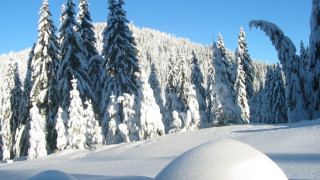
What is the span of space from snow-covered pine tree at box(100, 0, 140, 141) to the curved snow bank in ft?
55.2

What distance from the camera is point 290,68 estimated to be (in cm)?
1223

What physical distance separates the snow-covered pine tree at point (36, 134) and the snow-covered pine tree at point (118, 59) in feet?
15.5

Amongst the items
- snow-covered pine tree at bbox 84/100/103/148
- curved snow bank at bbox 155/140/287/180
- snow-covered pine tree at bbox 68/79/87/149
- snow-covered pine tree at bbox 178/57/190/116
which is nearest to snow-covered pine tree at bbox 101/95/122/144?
snow-covered pine tree at bbox 84/100/103/148

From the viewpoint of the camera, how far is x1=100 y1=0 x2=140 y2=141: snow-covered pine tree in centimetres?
1969

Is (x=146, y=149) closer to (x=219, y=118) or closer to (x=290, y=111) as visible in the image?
(x=290, y=111)

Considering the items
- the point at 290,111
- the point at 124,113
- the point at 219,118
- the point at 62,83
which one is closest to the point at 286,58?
the point at 290,111

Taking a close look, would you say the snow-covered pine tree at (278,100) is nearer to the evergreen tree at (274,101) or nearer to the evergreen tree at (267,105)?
the evergreen tree at (274,101)

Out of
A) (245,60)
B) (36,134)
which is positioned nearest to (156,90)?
(245,60)

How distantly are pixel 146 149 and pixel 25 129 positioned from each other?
1867cm

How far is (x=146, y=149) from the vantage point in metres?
7.89

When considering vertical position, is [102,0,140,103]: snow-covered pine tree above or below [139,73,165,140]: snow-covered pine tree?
above

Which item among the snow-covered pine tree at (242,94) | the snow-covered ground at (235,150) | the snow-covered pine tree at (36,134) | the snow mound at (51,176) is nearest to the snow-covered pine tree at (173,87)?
the snow-covered pine tree at (242,94)

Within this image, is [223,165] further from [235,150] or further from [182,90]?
[182,90]

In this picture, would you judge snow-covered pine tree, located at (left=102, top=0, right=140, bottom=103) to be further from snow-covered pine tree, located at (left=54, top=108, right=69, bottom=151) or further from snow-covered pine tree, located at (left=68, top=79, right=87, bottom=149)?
snow-covered pine tree, located at (left=54, top=108, right=69, bottom=151)
